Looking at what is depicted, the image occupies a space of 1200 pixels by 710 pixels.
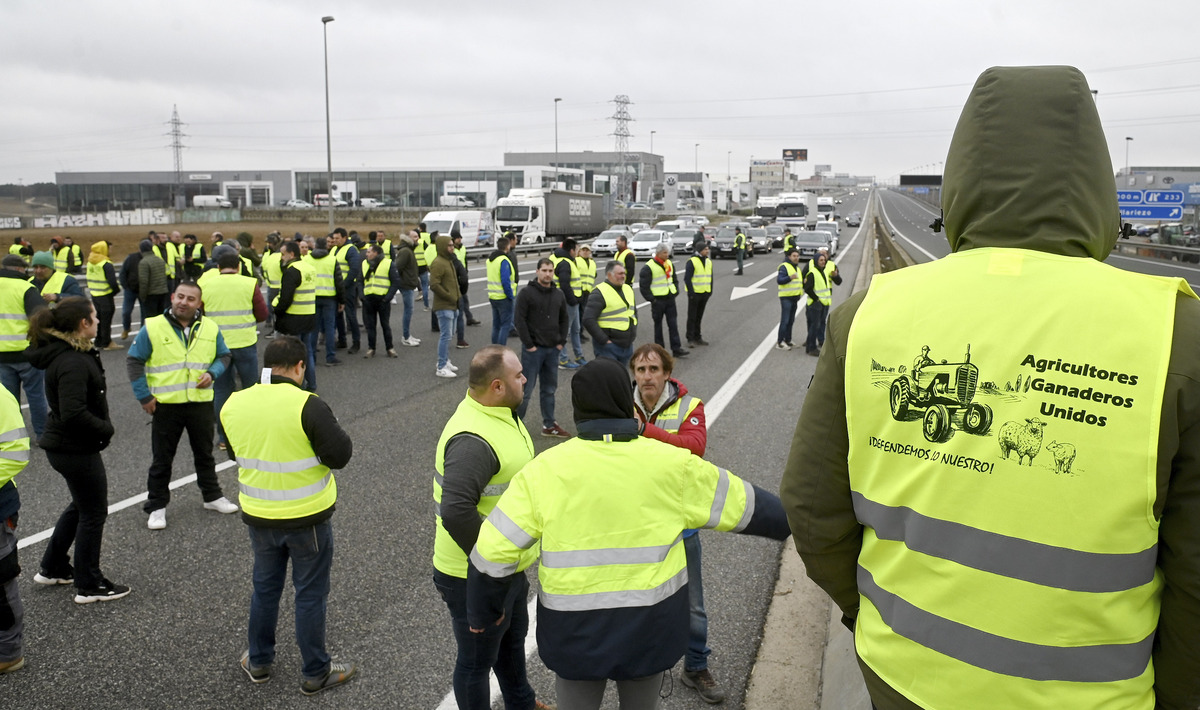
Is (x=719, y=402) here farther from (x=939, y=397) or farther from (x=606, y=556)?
(x=939, y=397)

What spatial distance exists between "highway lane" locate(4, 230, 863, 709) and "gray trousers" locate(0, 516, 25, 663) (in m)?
0.15

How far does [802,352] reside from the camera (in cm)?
A: 1476

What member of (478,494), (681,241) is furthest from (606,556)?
(681,241)

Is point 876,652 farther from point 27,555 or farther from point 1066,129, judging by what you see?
point 27,555

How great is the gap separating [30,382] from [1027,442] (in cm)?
952

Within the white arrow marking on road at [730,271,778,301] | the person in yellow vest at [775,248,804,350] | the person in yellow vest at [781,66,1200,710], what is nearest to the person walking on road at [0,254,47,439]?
the person in yellow vest at [781,66,1200,710]

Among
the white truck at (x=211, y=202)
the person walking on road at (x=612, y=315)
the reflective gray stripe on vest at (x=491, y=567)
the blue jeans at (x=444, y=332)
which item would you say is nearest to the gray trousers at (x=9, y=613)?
the reflective gray stripe on vest at (x=491, y=567)

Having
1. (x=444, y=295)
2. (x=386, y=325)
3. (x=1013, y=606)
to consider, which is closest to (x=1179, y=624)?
(x=1013, y=606)

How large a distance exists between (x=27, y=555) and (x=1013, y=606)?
6.60 metres

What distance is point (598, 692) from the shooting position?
3002 millimetres

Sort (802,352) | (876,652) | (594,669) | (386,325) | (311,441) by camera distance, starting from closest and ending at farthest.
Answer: (876,652), (594,669), (311,441), (386,325), (802,352)

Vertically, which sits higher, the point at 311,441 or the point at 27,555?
the point at 311,441

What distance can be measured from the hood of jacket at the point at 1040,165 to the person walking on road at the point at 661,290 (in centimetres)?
1196

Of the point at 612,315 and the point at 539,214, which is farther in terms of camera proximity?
the point at 539,214
